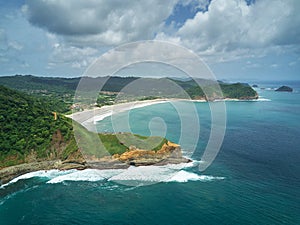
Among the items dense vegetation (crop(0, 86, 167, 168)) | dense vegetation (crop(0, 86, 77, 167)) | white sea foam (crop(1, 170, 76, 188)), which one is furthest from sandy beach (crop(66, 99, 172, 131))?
white sea foam (crop(1, 170, 76, 188))

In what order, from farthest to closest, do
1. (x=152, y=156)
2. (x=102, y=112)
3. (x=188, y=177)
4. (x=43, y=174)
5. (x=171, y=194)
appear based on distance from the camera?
1. (x=102, y=112)
2. (x=152, y=156)
3. (x=43, y=174)
4. (x=188, y=177)
5. (x=171, y=194)

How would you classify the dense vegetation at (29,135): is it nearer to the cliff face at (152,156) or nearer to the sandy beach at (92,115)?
the cliff face at (152,156)

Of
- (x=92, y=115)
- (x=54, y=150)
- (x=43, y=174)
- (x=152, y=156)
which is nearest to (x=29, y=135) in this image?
(x=54, y=150)

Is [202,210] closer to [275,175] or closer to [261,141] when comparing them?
[275,175]

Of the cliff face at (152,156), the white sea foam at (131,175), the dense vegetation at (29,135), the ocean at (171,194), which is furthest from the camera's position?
the cliff face at (152,156)

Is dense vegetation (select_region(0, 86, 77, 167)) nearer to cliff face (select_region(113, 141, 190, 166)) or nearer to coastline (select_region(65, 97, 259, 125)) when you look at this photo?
cliff face (select_region(113, 141, 190, 166))

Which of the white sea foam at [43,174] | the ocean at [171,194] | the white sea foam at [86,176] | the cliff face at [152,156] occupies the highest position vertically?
the cliff face at [152,156]

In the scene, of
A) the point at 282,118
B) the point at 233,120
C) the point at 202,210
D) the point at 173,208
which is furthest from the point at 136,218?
the point at 282,118

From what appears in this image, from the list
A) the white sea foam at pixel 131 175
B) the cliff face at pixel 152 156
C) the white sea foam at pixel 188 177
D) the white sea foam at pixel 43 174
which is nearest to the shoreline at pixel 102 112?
the white sea foam at pixel 43 174

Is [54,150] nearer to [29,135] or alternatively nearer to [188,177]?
[29,135]
